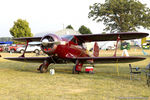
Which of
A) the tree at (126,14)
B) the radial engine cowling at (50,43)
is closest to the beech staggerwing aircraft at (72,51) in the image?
the radial engine cowling at (50,43)

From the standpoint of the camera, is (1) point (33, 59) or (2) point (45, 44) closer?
(2) point (45, 44)

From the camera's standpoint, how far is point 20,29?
2493 inches

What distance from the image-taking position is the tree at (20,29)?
2483 inches

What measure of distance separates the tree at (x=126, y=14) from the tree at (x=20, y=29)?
74.7 feet

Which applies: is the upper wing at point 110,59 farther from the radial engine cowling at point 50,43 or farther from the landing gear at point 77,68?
the radial engine cowling at point 50,43

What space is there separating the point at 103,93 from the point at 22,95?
8.44 ft

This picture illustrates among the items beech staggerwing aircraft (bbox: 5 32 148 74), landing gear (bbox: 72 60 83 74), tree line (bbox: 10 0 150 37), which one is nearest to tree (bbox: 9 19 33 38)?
tree line (bbox: 10 0 150 37)

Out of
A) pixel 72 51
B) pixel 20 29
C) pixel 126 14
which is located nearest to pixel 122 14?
pixel 126 14

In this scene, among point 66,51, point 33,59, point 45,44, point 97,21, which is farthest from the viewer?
point 97,21

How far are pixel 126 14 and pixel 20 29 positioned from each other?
31816 mm

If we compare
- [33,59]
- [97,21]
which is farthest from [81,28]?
[33,59]

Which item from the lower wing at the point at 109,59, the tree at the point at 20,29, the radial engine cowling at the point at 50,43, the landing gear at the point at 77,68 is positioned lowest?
the landing gear at the point at 77,68

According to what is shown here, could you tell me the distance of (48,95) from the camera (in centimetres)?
645

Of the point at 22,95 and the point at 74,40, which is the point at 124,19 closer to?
the point at 74,40
